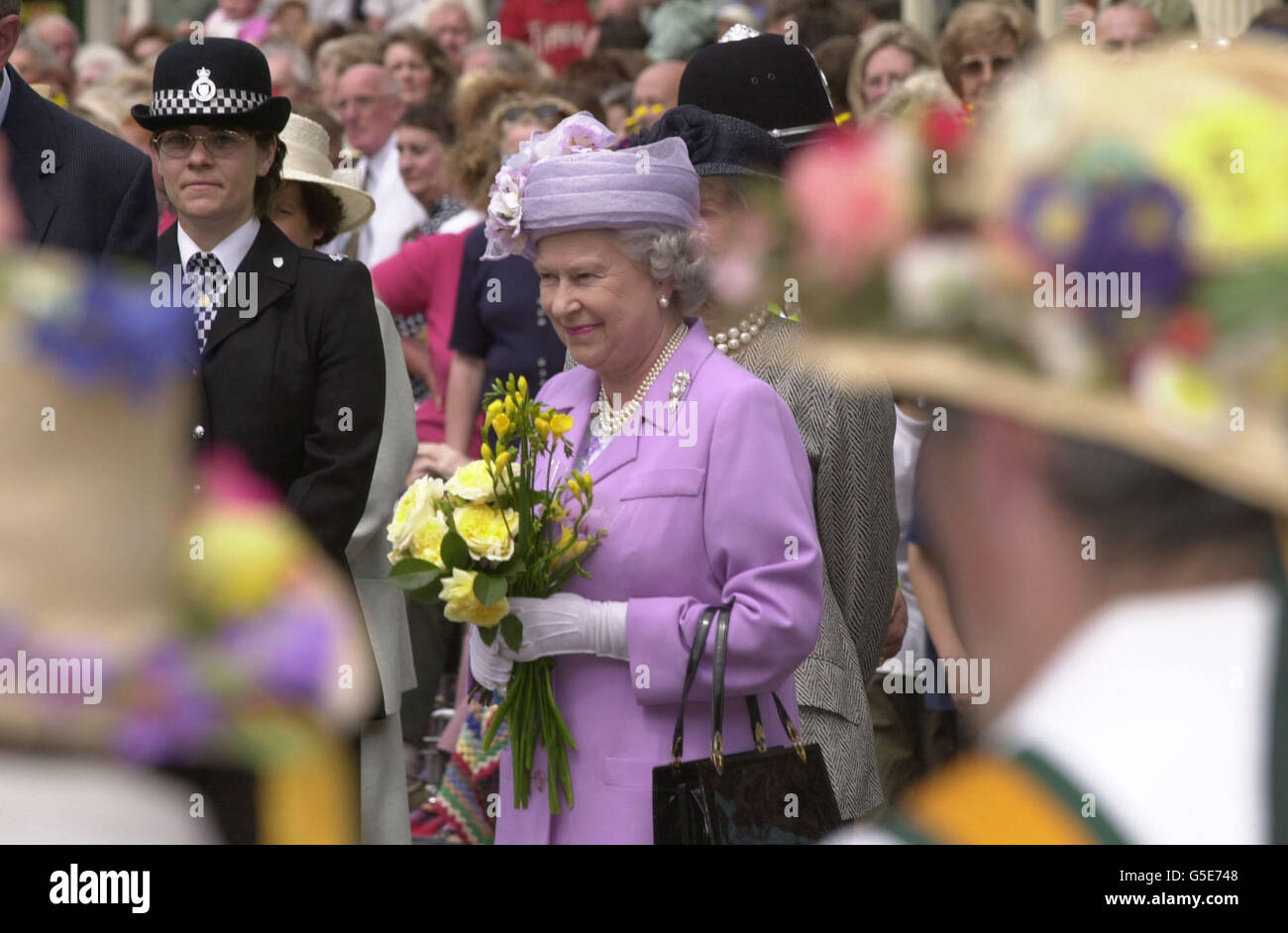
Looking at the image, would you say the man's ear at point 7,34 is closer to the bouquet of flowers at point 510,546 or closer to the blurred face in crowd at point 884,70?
the bouquet of flowers at point 510,546

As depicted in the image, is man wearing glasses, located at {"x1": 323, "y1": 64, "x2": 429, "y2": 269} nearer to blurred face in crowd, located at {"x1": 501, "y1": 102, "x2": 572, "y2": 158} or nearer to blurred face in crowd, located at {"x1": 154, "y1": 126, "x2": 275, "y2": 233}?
blurred face in crowd, located at {"x1": 501, "y1": 102, "x2": 572, "y2": 158}

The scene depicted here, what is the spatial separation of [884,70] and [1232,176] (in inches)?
243

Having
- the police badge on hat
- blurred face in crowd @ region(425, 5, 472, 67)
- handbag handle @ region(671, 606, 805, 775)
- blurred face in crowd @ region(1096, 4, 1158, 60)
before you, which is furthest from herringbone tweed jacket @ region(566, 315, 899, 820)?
blurred face in crowd @ region(425, 5, 472, 67)

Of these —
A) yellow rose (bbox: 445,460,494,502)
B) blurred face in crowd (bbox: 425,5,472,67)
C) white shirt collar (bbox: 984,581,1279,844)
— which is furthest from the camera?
blurred face in crowd (bbox: 425,5,472,67)

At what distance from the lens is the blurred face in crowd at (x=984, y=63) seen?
6809 millimetres

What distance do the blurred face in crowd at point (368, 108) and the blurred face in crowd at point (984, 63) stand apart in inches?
98.9

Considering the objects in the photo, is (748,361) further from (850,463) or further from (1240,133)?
(1240,133)

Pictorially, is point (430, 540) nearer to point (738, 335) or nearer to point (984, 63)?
point (738, 335)

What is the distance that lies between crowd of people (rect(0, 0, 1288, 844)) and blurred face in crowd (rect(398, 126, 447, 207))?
2.53ft

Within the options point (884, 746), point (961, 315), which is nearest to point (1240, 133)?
point (961, 315)

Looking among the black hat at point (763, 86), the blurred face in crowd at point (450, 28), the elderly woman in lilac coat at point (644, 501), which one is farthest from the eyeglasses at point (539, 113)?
the blurred face in crowd at point (450, 28)

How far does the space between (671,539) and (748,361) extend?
82 centimetres

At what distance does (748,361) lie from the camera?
12.9ft

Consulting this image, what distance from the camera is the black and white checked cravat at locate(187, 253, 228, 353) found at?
418 cm
